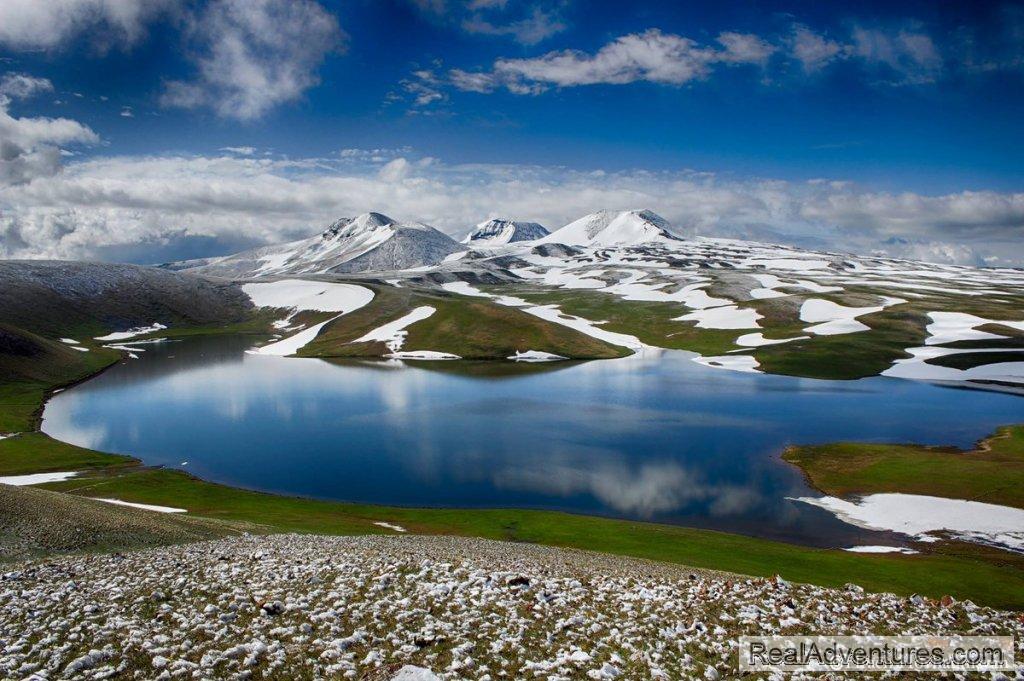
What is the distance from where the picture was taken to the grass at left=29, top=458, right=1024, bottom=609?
30.8m

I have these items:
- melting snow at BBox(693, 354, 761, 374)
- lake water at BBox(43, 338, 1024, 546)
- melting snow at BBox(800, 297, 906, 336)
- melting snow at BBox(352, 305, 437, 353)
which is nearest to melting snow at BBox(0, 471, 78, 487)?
lake water at BBox(43, 338, 1024, 546)

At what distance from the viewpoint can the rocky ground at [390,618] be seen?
475 inches

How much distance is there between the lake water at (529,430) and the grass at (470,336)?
20.6m

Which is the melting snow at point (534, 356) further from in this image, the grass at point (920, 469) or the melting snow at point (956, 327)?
the melting snow at point (956, 327)

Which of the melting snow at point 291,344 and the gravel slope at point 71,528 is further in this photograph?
the melting snow at point 291,344

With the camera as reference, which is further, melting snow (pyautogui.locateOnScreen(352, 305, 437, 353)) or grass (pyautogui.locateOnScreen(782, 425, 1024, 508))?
melting snow (pyautogui.locateOnScreen(352, 305, 437, 353))

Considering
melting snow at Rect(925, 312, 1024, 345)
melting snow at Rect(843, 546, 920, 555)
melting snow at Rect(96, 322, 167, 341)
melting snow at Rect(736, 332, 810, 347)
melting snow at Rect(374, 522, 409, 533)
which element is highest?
melting snow at Rect(925, 312, 1024, 345)

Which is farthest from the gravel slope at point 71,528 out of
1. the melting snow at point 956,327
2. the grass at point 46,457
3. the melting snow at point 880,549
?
the melting snow at point 956,327

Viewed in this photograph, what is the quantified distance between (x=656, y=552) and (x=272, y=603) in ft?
81.3

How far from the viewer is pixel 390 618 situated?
1451 cm

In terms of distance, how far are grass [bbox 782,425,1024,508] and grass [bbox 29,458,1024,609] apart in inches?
568

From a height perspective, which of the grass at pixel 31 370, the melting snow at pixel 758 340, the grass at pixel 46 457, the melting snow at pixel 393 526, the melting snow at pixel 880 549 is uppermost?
the melting snow at pixel 758 340

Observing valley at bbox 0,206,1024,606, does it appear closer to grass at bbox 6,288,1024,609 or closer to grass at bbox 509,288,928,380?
grass at bbox 6,288,1024,609

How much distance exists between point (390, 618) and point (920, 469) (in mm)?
56272
